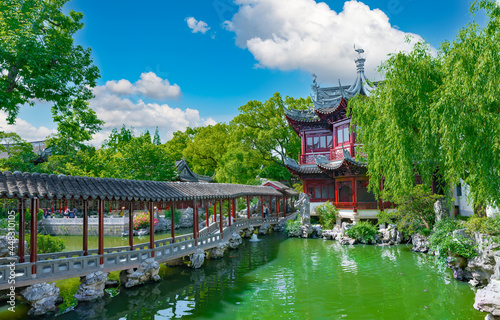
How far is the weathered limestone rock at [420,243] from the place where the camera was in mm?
13758

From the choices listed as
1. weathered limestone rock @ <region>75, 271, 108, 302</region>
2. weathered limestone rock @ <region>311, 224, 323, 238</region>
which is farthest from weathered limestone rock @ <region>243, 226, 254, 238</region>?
weathered limestone rock @ <region>75, 271, 108, 302</region>

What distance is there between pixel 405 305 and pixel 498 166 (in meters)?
3.88

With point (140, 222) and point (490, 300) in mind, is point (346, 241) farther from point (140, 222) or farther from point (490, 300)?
point (140, 222)

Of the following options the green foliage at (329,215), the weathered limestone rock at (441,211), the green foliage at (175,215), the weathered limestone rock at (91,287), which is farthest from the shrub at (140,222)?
the weathered limestone rock at (441,211)

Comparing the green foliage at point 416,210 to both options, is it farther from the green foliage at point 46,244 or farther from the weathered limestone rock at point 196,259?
the green foliage at point 46,244

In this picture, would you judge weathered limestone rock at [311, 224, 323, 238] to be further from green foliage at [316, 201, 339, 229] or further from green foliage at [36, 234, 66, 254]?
green foliage at [36, 234, 66, 254]

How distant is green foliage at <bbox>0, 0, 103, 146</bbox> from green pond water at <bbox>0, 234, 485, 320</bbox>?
19.3 feet

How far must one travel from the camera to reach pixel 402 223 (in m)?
14.6

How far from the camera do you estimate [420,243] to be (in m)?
14.0

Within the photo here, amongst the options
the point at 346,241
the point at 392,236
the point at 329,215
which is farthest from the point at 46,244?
Result: the point at 392,236

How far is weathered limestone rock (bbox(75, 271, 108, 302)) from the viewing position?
8.41 meters

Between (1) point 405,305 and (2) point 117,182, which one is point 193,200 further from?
(1) point 405,305

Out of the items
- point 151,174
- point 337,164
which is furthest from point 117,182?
point 151,174

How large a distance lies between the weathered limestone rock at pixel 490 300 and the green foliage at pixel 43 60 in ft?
40.4
